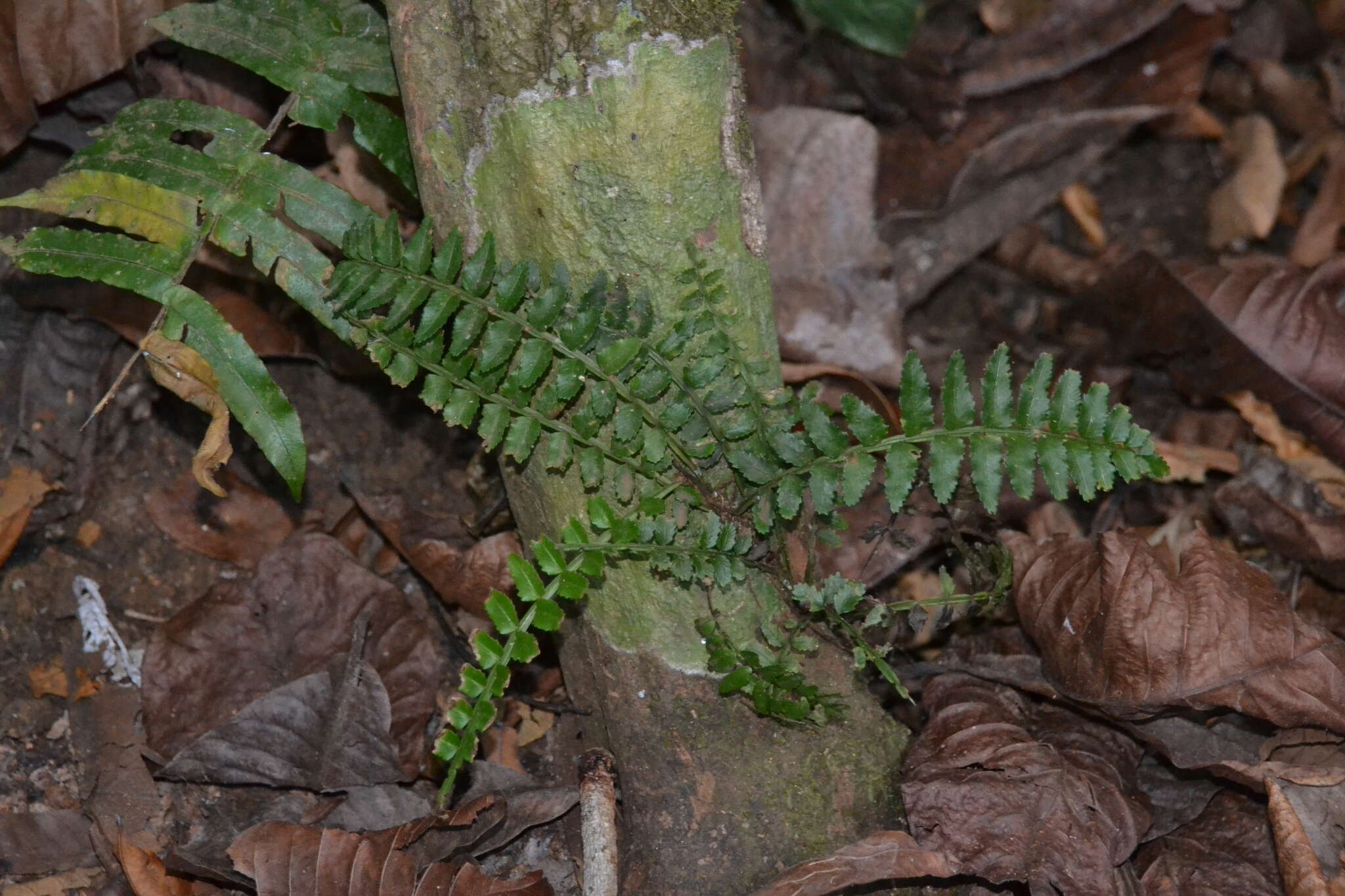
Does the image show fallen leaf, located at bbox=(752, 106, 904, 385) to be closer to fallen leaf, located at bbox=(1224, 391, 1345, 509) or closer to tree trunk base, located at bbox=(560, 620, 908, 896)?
fallen leaf, located at bbox=(1224, 391, 1345, 509)

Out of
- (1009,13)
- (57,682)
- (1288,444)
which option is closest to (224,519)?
(57,682)

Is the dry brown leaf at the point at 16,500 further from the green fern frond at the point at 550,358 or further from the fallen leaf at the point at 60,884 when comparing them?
the green fern frond at the point at 550,358

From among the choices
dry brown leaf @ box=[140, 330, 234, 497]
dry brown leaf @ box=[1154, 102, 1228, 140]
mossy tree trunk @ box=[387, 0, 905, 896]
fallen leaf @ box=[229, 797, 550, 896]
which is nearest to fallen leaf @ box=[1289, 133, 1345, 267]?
dry brown leaf @ box=[1154, 102, 1228, 140]

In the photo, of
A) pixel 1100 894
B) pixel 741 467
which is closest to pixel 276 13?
pixel 741 467

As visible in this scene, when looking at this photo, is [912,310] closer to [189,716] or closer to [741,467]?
[741,467]

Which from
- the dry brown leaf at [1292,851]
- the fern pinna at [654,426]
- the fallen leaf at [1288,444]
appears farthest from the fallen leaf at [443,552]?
the fallen leaf at [1288,444]

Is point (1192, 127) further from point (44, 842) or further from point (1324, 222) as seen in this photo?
point (44, 842)
